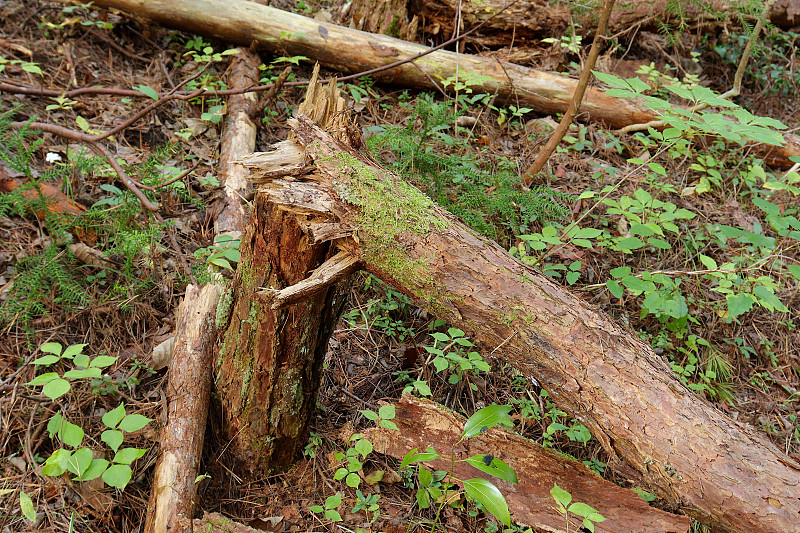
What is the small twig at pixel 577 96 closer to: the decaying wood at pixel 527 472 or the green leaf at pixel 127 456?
the decaying wood at pixel 527 472

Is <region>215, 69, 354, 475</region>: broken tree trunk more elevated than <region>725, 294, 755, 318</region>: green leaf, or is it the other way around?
<region>725, 294, 755, 318</region>: green leaf

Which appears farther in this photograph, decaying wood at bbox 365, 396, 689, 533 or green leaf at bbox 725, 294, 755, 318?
green leaf at bbox 725, 294, 755, 318

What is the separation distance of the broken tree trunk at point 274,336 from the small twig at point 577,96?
75.6 inches

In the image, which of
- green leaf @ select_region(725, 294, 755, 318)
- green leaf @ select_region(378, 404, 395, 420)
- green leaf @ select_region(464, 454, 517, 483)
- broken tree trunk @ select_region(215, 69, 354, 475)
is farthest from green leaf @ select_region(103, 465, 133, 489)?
green leaf @ select_region(725, 294, 755, 318)

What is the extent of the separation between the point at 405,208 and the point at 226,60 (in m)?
3.71

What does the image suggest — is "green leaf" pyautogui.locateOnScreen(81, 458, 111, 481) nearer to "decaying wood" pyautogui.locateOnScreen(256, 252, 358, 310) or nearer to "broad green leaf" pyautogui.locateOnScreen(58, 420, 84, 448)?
"broad green leaf" pyautogui.locateOnScreen(58, 420, 84, 448)

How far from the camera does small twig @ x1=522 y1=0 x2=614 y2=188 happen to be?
10.2 ft

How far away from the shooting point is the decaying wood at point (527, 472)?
82.7 inches

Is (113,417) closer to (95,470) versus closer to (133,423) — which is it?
(133,423)

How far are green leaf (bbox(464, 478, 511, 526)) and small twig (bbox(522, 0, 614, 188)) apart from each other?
8.44ft

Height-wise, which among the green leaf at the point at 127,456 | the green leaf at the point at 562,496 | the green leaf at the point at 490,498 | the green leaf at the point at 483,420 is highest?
the green leaf at the point at 483,420

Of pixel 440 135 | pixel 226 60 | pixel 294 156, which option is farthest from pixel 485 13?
pixel 294 156

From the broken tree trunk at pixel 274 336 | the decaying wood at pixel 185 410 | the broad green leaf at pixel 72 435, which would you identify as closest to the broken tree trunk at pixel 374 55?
the decaying wood at pixel 185 410

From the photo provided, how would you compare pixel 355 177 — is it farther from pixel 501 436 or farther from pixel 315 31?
pixel 315 31
